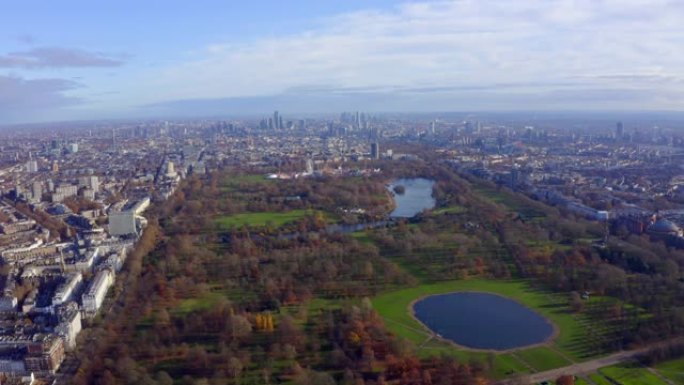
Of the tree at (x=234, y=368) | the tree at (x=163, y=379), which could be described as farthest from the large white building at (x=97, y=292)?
the tree at (x=234, y=368)

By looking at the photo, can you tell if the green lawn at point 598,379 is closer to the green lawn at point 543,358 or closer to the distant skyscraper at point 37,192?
the green lawn at point 543,358

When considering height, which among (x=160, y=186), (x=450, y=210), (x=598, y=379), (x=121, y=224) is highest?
(x=160, y=186)

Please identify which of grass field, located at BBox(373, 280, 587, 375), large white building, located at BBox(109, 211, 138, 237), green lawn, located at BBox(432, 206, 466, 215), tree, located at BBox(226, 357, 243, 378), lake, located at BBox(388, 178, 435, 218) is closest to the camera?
tree, located at BBox(226, 357, 243, 378)

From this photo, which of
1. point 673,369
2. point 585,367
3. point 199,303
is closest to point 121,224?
point 199,303

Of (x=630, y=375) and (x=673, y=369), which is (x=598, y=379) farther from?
(x=673, y=369)

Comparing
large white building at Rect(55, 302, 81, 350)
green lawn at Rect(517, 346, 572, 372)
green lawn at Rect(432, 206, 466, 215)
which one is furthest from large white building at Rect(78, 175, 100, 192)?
green lawn at Rect(517, 346, 572, 372)

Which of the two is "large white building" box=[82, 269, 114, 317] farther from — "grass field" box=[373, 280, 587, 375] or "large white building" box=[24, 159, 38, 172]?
"large white building" box=[24, 159, 38, 172]

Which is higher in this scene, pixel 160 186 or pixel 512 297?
pixel 160 186
